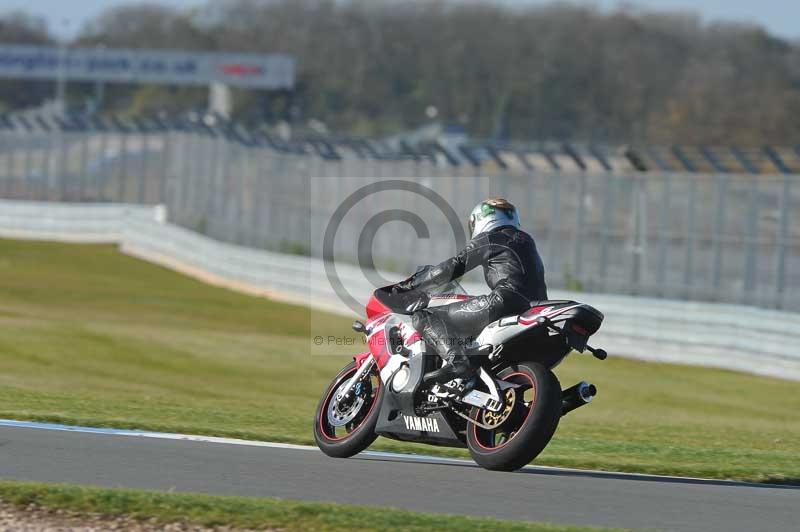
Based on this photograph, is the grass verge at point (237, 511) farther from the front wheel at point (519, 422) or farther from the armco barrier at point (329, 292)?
the armco barrier at point (329, 292)

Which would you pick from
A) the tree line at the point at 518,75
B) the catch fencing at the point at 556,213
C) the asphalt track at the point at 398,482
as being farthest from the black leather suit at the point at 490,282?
the tree line at the point at 518,75

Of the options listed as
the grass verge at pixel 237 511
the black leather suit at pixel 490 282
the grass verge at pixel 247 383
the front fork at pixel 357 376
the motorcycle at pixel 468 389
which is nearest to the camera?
the grass verge at pixel 237 511

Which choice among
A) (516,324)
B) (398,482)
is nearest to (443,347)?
(516,324)

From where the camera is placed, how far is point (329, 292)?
3005 cm

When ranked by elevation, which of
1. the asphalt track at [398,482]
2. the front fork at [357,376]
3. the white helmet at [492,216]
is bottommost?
the asphalt track at [398,482]

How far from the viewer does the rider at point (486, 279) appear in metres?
9.64

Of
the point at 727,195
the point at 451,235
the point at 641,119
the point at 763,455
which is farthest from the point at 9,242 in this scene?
the point at 641,119

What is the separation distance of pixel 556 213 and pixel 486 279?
744 inches

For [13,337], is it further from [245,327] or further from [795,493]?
[795,493]

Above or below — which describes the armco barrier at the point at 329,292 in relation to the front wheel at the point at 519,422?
below

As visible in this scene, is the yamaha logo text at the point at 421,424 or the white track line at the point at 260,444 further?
the white track line at the point at 260,444

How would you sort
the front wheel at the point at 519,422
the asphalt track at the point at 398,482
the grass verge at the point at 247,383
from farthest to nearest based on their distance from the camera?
the grass verge at the point at 247,383 < the front wheel at the point at 519,422 < the asphalt track at the point at 398,482

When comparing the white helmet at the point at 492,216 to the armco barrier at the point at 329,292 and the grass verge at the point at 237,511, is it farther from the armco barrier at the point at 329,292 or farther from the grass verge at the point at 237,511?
the armco barrier at the point at 329,292

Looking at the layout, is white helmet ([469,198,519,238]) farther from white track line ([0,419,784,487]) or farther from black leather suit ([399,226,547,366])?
white track line ([0,419,784,487])
